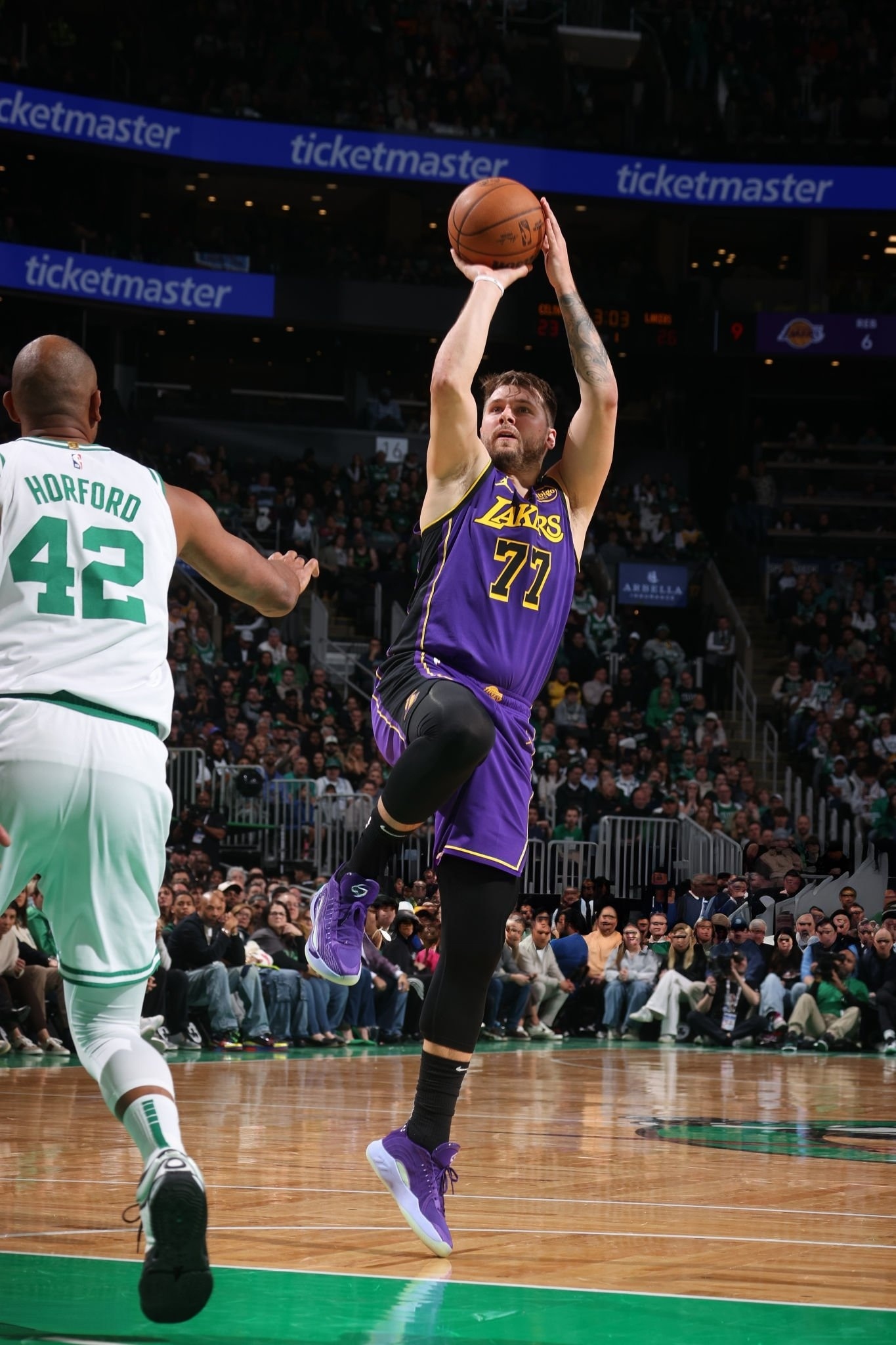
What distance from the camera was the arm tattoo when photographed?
5.33 m

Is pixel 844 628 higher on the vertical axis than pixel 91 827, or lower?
higher

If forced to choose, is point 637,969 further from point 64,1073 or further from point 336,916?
point 336,916

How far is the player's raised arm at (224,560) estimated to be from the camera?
3959 millimetres

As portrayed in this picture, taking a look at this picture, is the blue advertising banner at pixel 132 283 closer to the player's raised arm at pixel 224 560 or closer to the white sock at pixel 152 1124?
the player's raised arm at pixel 224 560

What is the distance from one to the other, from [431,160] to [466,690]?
2589 cm

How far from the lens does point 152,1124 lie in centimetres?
348

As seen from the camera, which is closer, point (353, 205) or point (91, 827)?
point (91, 827)

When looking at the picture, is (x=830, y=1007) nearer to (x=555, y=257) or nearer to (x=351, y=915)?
(x=351, y=915)

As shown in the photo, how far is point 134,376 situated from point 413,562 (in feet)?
28.9

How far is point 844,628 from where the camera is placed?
26234 millimetres

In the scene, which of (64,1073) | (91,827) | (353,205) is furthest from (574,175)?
(91,827)

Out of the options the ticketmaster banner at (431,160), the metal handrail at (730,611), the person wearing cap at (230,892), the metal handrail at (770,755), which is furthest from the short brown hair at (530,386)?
the ticketmaster banner at (431,160)

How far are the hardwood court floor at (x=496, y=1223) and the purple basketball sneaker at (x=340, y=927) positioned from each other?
2.43 feet

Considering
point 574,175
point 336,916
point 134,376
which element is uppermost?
point 574,175
